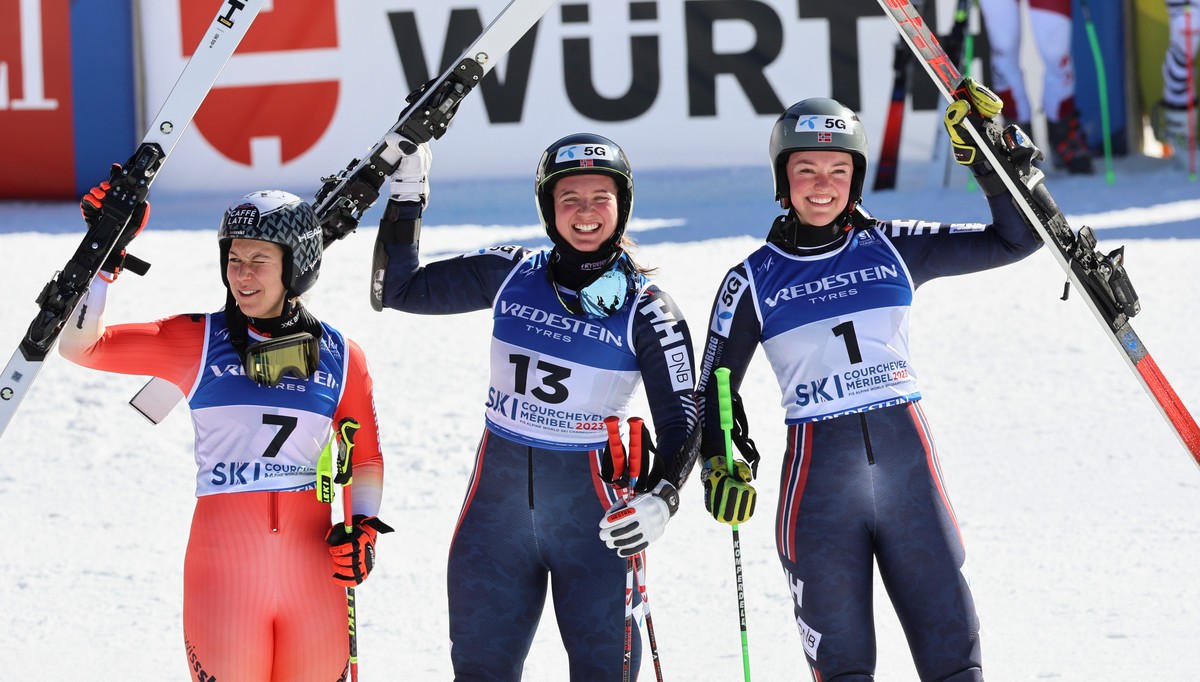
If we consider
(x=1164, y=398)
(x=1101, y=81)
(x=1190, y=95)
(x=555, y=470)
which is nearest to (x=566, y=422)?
(x=555, y=470)

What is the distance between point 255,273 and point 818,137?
163 cm

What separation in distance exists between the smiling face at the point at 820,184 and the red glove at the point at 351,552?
155 cm

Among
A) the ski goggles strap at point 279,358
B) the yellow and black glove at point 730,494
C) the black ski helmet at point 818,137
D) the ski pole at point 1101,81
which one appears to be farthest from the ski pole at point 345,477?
the ski pole at point 1101,81

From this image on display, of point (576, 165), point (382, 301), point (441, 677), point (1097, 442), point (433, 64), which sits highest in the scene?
point (433, 64)

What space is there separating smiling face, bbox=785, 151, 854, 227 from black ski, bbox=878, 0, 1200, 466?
0.41 metres

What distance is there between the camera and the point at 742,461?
13.2ft

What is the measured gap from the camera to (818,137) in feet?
13.5

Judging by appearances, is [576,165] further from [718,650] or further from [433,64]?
[433,64]

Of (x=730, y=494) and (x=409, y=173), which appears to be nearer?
(x=730, y=494)

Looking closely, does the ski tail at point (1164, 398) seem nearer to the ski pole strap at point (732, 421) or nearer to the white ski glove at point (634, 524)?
the ski pole strap at point (732, 421)

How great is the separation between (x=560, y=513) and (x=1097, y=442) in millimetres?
4268

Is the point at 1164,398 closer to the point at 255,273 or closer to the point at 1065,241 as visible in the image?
the point at 1065,241

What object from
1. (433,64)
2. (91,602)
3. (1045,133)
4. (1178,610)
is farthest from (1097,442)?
(433,64)

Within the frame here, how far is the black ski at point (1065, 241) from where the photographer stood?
415cm
